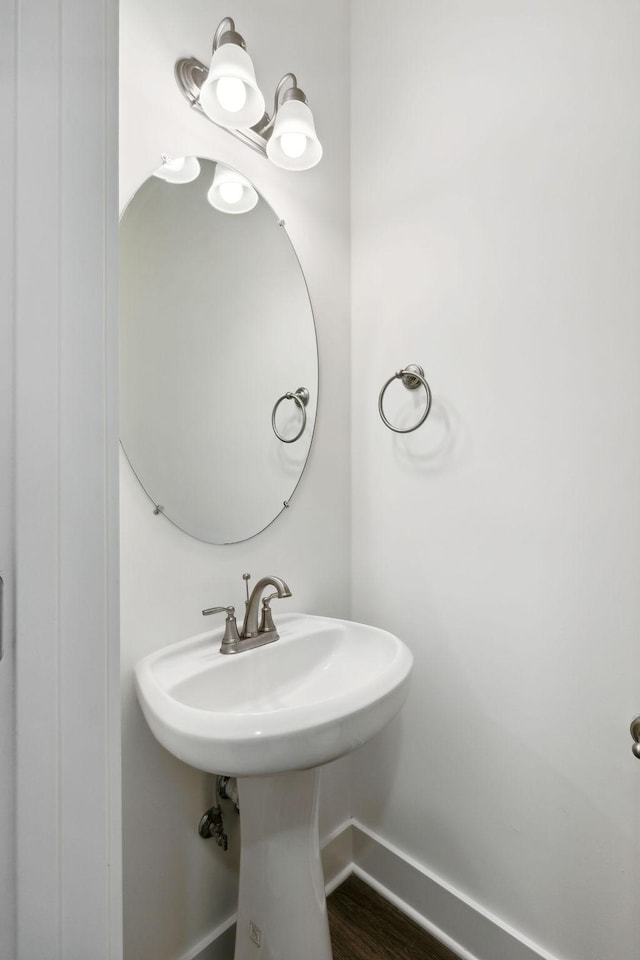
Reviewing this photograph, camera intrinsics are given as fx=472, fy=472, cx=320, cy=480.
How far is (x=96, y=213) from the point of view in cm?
49

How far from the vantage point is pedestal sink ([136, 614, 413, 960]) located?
2.44ft

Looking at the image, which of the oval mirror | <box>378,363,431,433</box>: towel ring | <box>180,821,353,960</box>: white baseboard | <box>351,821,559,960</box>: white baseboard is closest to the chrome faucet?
the oval mirror

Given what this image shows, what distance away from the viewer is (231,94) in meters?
1.01

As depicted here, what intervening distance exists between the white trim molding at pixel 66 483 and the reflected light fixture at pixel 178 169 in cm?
55

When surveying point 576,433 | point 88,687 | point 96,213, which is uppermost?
point 96,213

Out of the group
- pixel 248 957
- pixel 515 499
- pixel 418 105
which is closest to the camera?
pixel 248 957

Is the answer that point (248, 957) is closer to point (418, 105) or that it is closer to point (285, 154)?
point (285, 154)

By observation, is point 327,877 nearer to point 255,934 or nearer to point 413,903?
point 413,903

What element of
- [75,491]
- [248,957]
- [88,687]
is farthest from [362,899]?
[75,491]

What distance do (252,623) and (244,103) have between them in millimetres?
1152

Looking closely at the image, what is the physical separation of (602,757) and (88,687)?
3.36 feet

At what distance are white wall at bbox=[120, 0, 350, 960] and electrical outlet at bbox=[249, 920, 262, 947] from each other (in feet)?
0.51

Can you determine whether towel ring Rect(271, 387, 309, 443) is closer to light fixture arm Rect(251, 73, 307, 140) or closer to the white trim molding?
light fixture arm Rect(251, 73, 307, 140)

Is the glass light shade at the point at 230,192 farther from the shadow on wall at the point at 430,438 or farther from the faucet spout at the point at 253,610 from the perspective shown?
the faucet spout at the point at 253,610
